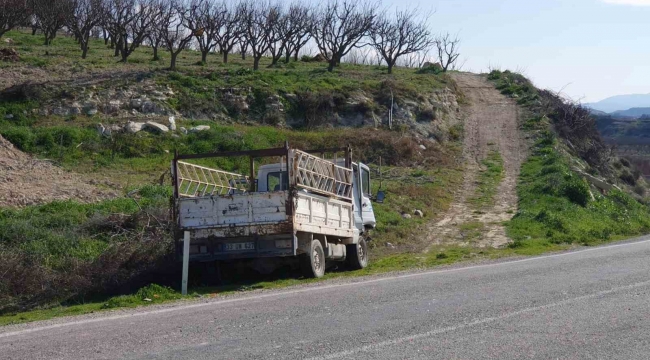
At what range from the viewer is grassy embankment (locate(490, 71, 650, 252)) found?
23422 mm

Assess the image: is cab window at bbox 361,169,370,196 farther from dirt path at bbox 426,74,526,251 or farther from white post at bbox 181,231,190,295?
white post at bbox 181,231,190,295

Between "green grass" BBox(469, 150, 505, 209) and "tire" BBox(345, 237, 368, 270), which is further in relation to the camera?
"green grass" BBox(469, 150, 505, 209)

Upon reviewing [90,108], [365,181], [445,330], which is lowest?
[445,330]

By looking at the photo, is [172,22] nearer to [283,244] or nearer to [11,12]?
[11,12]

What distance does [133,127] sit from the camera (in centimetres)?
3003

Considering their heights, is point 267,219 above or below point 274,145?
below

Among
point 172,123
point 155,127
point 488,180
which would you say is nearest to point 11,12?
point 172,123

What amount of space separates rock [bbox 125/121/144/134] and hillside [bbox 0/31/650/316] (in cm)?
8

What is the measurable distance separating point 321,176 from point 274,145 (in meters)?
17.9

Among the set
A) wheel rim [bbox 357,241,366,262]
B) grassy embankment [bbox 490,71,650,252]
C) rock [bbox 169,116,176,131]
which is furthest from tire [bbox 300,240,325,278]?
rock [bbox 169,116,176,131]

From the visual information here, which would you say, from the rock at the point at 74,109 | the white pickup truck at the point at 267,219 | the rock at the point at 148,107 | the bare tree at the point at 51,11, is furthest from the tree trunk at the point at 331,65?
the white pickup truck at the point at 267,219

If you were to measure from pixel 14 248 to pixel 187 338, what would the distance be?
829 cm

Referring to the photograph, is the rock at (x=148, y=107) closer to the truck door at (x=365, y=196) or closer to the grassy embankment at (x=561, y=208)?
the grassy embankment at (x=561, y=208)

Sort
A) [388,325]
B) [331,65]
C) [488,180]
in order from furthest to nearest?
[331,65] → [488,180] → [388,325]
